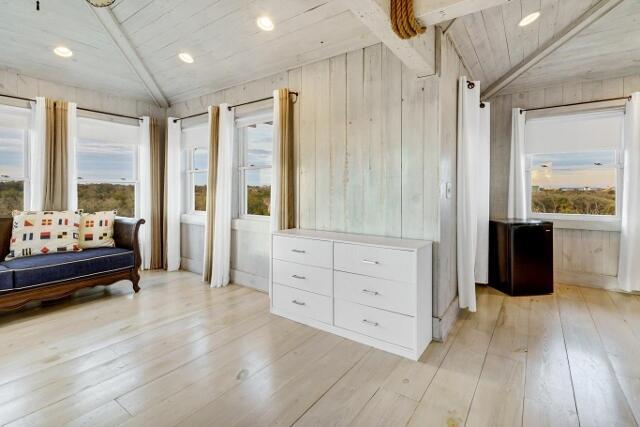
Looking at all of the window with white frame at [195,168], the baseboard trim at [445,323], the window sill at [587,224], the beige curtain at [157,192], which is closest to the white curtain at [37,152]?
the beige curtain at [157,192]

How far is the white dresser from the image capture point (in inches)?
81.9

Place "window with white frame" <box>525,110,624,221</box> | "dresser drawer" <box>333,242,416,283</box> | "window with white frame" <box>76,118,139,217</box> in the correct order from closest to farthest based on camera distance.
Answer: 1. "dresser drawer" <box>333,242,416,283</box>
2. "window with white frame" <box>525,110,624,221</box>
3. "window with white frame" <box>76,118,139,217</box>

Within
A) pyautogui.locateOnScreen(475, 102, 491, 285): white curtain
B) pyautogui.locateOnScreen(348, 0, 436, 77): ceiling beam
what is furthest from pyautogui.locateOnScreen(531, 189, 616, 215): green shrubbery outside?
pyautogui.locateOnScreen(348, 0, 436, 77): ceiling beam

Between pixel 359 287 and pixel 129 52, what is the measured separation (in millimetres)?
3460

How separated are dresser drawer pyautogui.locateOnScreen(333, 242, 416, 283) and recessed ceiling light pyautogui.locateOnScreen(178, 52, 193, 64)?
260 cm

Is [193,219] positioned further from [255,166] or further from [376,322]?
[376,322]

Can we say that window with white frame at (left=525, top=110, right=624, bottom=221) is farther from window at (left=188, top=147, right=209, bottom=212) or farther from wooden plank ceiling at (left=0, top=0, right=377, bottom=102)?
window at (left=188, top=147, right=209, bottom=212)

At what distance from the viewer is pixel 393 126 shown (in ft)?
8.25

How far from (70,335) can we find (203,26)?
2.79 m

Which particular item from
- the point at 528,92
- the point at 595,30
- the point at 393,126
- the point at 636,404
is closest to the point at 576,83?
the point at 528,92

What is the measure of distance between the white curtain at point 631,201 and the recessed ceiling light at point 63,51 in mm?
5768

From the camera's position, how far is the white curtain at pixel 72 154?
362cm

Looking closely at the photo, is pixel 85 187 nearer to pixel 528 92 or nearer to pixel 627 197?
pixel 528 92

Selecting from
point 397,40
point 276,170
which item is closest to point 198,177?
point 276,170
